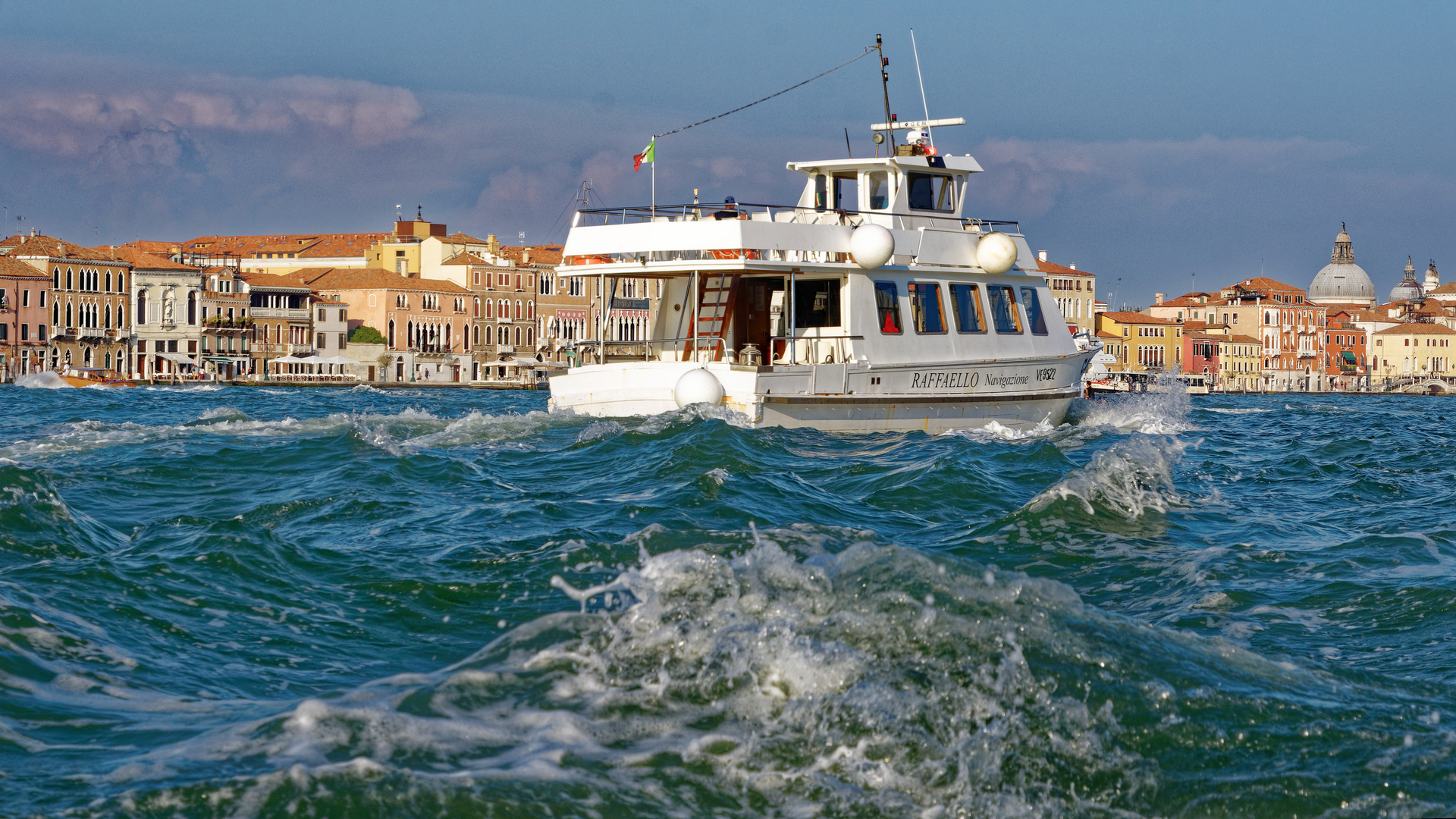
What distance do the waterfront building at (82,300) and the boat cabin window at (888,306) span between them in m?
72.4

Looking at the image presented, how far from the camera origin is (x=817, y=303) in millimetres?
20125

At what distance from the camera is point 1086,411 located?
77.5ft

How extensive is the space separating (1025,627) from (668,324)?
16.0m

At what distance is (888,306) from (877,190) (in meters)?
2.70

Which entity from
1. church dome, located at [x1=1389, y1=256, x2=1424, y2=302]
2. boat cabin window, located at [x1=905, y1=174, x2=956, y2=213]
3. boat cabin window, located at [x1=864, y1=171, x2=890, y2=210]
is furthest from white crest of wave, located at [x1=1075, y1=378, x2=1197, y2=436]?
church dome, located at [x1=1389, y1=256, x2=1424, y2=302]

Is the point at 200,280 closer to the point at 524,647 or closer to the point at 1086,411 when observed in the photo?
the point at 1086,411

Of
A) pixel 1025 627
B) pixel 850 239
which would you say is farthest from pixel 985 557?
pixel 850 239

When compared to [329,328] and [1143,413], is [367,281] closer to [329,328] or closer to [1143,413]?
[329,328]

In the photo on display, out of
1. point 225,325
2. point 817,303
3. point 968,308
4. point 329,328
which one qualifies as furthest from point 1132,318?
point 817,303

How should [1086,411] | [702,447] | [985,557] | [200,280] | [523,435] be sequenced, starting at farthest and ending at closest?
[200,280] → [1086,411] → [523,435] → [702,447] → [985,557]

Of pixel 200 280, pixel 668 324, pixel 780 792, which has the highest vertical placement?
pixel 200 280

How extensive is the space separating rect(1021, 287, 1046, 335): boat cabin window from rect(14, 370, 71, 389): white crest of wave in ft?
169

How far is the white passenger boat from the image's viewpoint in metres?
18.3

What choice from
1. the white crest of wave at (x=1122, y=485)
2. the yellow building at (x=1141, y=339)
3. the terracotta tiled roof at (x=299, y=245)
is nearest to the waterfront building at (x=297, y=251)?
the terracotta tiled roof at (x=299, y=245)
